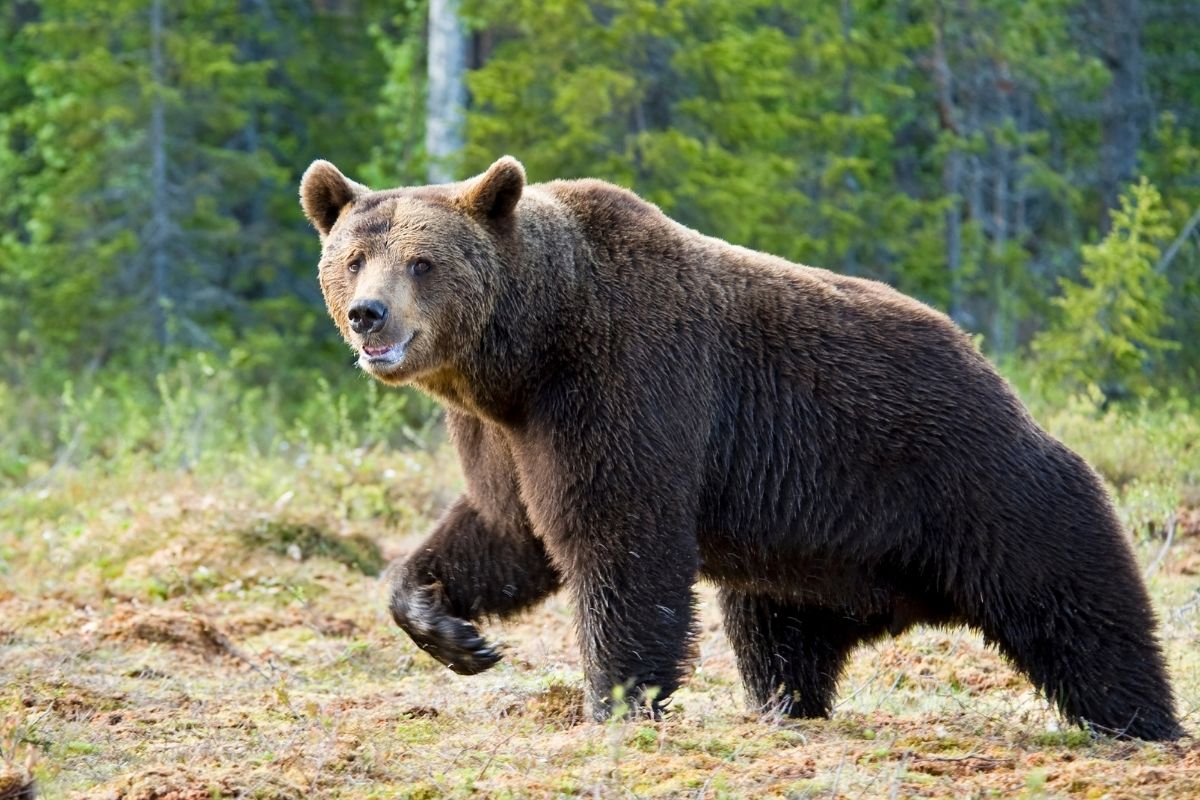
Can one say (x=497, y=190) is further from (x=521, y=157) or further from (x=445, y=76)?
(x=445, y=76)

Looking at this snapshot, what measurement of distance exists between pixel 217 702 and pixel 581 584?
1.81 meters

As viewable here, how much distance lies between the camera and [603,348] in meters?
6.30

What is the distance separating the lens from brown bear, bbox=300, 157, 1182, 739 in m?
6.13

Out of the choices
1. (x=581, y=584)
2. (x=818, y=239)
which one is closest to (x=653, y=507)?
(x=581, y=584)

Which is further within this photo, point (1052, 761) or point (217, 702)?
point (217, 702)

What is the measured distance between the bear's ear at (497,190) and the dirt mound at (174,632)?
10.1ft

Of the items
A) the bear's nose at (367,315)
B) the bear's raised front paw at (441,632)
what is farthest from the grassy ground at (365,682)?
the bear's nose at (367,315)

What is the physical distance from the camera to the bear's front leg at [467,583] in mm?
6766

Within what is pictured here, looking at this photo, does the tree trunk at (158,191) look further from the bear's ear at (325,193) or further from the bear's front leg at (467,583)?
the bear's front leg at (467,583)

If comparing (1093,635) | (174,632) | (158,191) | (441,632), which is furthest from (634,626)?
(158,191)

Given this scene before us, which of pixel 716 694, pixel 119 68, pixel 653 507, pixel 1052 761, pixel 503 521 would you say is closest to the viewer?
pixel 1052 761

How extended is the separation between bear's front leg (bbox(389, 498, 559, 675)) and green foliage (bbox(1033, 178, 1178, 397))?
27.5 ft

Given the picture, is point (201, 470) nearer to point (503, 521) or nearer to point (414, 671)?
point (414, 671)

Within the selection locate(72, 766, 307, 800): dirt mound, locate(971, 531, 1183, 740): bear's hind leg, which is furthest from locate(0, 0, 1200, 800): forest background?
locate(971, 531, 1183, 740): bear's hind leg
